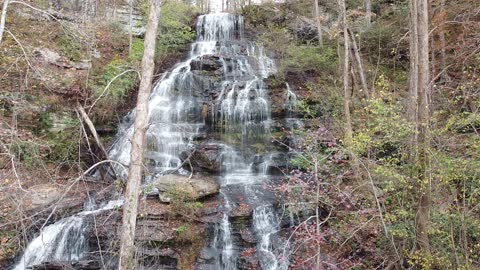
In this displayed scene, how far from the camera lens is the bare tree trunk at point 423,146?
553 centimetres

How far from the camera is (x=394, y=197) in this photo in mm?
6430

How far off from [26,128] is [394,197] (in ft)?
36.5

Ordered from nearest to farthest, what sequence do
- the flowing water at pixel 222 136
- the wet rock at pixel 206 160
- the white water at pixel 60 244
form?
the white water at pixel 60 244
the flowing water at pixel 222 136
the wet rock at pixel 206 160

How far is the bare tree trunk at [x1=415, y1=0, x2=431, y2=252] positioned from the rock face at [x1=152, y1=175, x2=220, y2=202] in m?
5.10

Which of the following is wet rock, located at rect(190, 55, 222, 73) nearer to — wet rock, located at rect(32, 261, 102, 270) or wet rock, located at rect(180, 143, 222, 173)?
wet rock, located at rect(180, 143, 222, 173)

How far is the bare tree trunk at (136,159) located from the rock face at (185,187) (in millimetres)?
3429

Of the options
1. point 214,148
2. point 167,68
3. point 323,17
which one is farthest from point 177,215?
point 323,17

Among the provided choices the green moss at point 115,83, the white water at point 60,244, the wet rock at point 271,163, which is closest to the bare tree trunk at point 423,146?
the wet rock at point 271,163

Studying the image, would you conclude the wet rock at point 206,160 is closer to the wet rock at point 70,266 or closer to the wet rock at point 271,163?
the wet rock at point 271,163

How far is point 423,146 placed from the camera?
18.2 ft

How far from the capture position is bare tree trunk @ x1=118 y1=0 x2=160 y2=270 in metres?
4.82

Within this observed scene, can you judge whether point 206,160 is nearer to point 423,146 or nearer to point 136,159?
point 136,159

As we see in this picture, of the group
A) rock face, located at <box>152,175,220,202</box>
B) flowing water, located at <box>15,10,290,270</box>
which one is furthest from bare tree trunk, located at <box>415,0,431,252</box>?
rock face, located at <box>152,175,220,202</box>

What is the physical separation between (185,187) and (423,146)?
5575 mm
